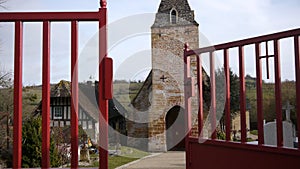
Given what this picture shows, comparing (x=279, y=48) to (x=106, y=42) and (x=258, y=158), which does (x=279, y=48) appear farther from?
(x=106, y=42)

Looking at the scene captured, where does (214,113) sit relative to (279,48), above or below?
below

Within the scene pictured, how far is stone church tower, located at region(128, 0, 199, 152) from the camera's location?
12125 millimetres

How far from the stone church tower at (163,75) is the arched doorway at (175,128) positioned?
607 millimetres

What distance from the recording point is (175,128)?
13477 millimetres

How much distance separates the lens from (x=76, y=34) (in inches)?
67.2

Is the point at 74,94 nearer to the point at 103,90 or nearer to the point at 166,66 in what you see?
the point at 103,90

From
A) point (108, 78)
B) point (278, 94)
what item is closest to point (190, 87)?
point (278, 94)

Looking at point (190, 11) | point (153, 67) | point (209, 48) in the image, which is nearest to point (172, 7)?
point (190, 11)

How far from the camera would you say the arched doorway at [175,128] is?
13.2 meters

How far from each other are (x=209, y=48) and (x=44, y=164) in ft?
5.15

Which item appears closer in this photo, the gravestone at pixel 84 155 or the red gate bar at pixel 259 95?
the red gate bar at pixel 259 95

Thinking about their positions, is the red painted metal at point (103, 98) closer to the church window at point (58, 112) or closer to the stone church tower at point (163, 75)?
the church window at point (58, 112)

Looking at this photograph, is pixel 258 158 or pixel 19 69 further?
pixel 258 158

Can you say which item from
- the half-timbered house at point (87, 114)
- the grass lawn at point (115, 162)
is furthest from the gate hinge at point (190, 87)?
the half-timbered house at point (87, 114)
